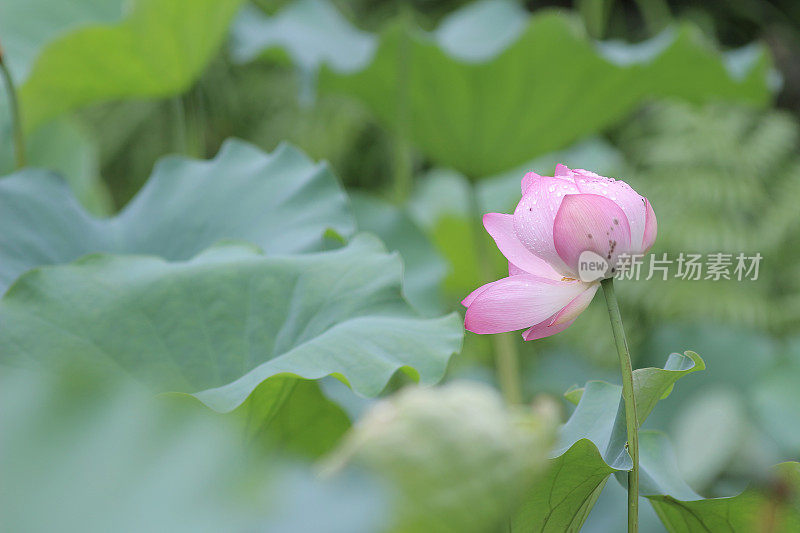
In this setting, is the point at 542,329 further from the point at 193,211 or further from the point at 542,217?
the point at 193,211

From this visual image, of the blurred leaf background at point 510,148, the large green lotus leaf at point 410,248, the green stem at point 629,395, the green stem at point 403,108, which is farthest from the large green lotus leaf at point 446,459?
the green stem at point 403,108

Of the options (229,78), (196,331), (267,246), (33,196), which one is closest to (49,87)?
(33,196)

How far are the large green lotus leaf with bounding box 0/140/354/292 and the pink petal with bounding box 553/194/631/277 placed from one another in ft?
1.06

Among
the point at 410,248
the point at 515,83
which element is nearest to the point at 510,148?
the point at 515,83

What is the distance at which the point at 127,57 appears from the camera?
0.92 meters

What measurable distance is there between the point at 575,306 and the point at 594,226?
47 mm

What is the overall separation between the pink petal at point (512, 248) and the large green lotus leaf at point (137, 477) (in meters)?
0.19

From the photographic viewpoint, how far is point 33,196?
65 cm

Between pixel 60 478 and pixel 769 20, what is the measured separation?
2.68 meters

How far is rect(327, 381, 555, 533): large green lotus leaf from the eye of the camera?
0.22 m

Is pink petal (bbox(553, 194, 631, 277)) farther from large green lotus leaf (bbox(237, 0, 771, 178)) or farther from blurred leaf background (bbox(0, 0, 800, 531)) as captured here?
large green lotus leaf (bbox(237, 0, 771, 178))

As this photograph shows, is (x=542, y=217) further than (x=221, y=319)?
No

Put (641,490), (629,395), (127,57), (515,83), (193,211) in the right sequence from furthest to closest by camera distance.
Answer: (515,83) → (127,57) → (193,211) → (641,490) → (629,395)

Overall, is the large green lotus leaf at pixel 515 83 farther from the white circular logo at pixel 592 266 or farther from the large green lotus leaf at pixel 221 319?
the white circular logo at pixel 592 266
